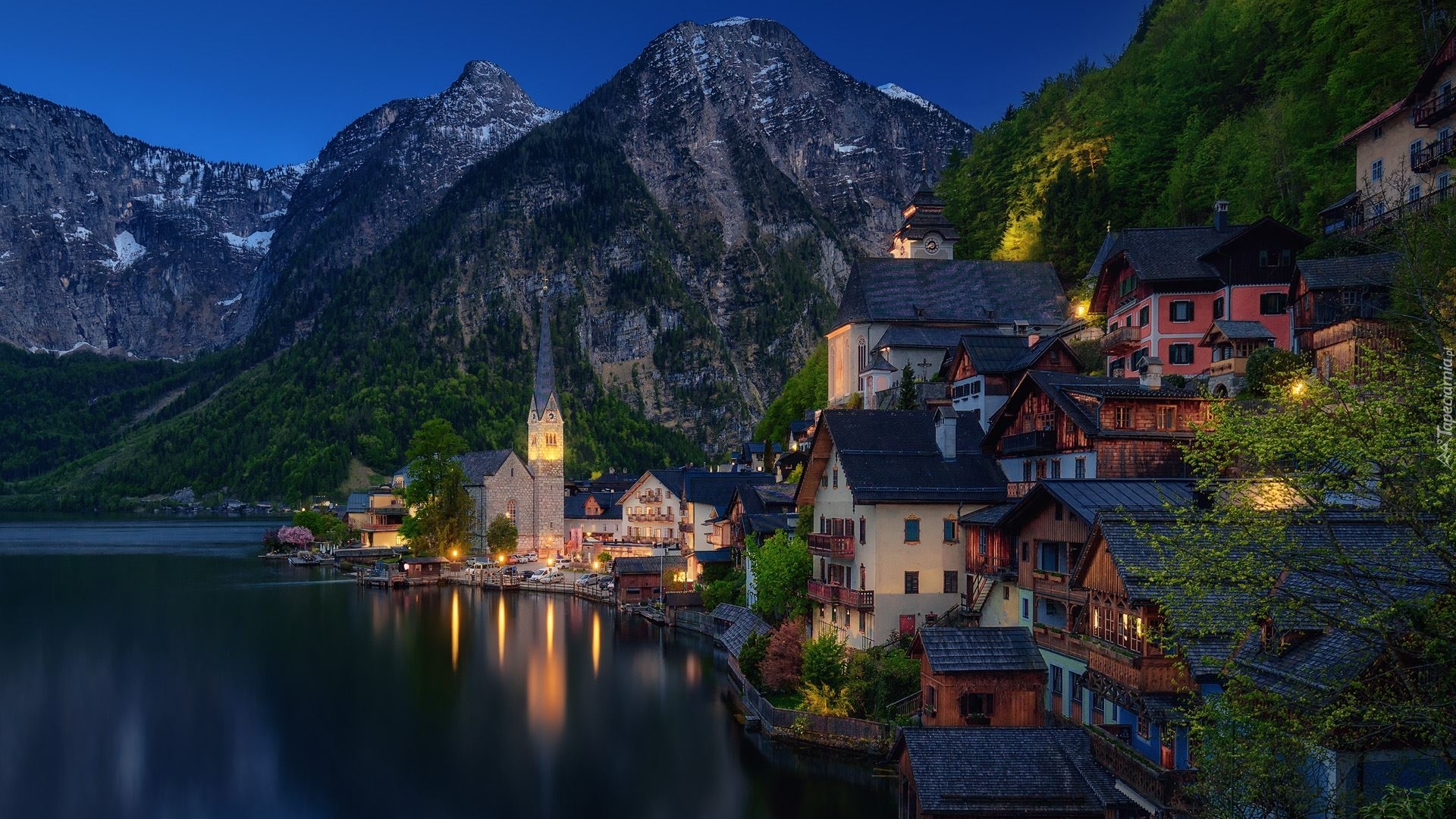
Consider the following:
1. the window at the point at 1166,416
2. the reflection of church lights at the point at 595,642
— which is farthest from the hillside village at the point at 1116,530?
the reflection of church lights at the point at 595,642

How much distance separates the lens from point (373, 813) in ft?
116

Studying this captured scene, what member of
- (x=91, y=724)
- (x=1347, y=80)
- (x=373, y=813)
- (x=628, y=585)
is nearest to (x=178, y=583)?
(x=628, y=585)

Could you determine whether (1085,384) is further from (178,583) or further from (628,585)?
(178,583)

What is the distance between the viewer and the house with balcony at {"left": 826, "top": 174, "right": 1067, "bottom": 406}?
7300 centimetres

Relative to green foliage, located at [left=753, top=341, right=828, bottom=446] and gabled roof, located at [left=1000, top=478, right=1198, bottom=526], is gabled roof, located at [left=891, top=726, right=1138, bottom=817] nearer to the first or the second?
gabled roof, located at [left=1000, top=478, right=1198, bottom=526]

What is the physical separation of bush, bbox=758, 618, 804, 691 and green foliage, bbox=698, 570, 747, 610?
2233cm

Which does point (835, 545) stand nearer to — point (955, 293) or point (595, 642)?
point (595, 642)

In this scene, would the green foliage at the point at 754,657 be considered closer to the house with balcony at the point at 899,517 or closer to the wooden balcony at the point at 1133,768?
the house with balcony at the point at 899,517

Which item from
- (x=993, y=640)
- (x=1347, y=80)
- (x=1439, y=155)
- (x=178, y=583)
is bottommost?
(x=178, y=583)

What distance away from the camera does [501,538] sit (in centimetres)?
11356

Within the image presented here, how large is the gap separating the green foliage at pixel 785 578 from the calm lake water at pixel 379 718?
4.89 m

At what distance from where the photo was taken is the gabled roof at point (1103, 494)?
3116cm

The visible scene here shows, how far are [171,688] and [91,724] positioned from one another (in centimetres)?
806

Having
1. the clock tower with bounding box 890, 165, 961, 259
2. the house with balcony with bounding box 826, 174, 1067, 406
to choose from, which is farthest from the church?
the clock tower with bounding box 890, 165, 961, 259
